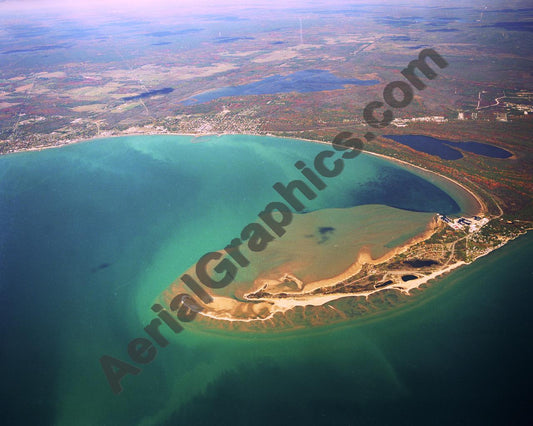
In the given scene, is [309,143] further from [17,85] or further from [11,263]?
[17,85]

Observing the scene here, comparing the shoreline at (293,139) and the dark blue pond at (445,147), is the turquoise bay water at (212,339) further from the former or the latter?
the dark blue pond at (445,147)

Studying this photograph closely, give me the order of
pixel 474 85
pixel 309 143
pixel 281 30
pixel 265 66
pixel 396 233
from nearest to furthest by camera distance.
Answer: pixel 396 233 → pixel 309 143 → pixel 474 85 → pixel 265 66 → pixel 281 30

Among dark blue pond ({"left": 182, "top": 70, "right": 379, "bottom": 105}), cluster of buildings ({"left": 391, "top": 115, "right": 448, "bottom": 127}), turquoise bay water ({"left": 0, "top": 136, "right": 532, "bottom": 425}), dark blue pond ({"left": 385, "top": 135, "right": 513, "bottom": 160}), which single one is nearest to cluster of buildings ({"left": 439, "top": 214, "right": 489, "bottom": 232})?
turquoise bay water ({"left": 0, "top": 136, "right": 532, "bottom": 425})

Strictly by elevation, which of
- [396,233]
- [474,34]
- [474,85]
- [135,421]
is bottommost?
[135,421]

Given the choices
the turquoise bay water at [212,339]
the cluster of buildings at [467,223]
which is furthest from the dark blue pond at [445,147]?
the cluster of buildings at [467,223]

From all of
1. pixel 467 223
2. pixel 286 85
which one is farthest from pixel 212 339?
pixel 286 85

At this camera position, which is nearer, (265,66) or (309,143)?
(309,143)

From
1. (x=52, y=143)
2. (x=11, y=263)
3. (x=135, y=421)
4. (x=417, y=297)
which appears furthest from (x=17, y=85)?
(x=417, y=297)
